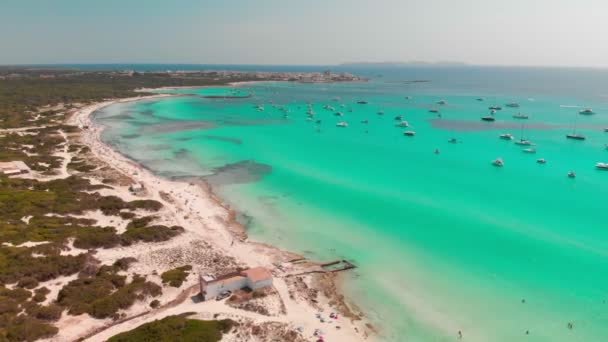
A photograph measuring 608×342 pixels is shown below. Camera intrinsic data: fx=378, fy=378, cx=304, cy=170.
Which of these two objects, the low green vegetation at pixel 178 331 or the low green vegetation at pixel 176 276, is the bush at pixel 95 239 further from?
the low green vegetation at pixel 178 331

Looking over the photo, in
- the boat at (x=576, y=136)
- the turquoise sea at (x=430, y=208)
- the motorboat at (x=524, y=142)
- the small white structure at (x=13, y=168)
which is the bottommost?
the turquoise sea at (x=430, y=208)

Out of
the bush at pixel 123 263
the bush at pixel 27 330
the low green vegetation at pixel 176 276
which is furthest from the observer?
the bush at pixel 123 263

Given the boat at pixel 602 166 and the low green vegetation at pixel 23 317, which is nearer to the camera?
the low green vegetation at pixel 23 317

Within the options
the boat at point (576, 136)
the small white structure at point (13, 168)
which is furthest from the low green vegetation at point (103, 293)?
the boat at point (576, 136)

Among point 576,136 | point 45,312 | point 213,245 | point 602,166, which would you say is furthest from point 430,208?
point 576,136

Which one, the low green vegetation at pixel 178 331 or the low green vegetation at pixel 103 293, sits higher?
the low green vegetation at pixel 103 293

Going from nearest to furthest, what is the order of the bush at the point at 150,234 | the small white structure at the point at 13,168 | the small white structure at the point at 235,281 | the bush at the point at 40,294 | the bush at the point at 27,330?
1. the bush at the point at 27,330
2. the bush at the point at 40,294
3. the small white structure at the point at 235,281
4. the bush at the point at 150,234
5. the small white structure at the point at 13,168

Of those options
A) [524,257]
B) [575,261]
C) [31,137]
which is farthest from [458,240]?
[31,137]

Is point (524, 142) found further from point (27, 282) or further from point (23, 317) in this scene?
point (23, 317)
